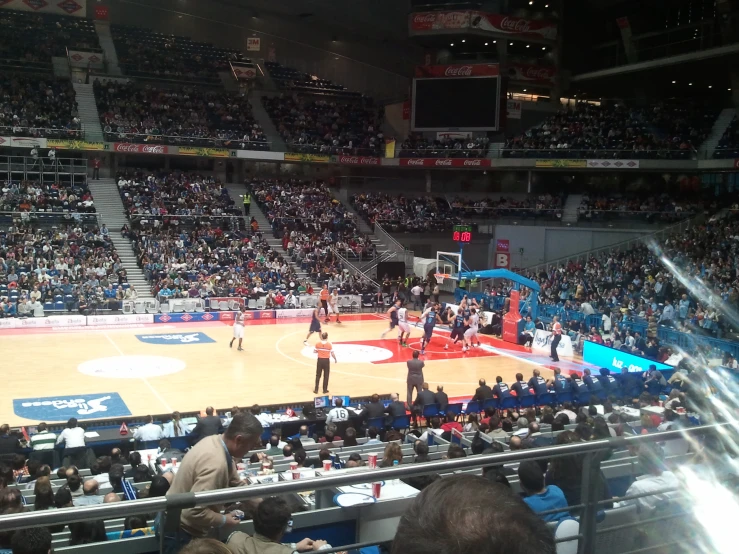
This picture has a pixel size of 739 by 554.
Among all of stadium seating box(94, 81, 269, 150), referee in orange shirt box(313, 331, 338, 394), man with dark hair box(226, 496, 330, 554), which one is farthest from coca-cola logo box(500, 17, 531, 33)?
man with dark hair box(226, 496, 330, 554)

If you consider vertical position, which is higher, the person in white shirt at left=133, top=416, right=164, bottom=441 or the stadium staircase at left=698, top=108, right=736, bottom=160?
the stadium staircase at left=698, top=108, right=736, bottom=160

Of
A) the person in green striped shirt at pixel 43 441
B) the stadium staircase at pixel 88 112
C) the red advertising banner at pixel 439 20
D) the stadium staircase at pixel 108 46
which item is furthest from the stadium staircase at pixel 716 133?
the person in green striped shirt at pixel 43 441

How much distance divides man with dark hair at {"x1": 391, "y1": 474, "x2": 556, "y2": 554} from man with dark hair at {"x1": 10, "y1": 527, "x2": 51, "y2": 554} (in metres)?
2.17

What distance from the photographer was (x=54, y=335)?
85.0 ft

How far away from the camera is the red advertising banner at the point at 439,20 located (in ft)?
136

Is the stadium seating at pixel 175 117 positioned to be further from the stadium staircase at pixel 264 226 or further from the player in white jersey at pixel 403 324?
the player in white jersey at pixel 403 324

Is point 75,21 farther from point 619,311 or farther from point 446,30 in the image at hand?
point 619,311

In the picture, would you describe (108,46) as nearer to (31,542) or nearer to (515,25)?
(515,25)

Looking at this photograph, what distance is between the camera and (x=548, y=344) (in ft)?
84.0

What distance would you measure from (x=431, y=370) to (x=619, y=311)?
31.2ft

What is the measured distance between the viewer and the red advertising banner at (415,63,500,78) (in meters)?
40.9

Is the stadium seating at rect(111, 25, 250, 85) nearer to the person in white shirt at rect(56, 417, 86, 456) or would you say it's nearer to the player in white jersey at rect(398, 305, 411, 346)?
the player in white jersey at rect(398, 305, 411, 346)

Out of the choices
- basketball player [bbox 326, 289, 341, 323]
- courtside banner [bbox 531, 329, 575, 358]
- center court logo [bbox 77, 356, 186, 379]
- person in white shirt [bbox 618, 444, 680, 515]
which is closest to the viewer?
person in white shirt [bbox 618, 444, 680, 515]

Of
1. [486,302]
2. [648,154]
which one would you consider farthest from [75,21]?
[648,154]
